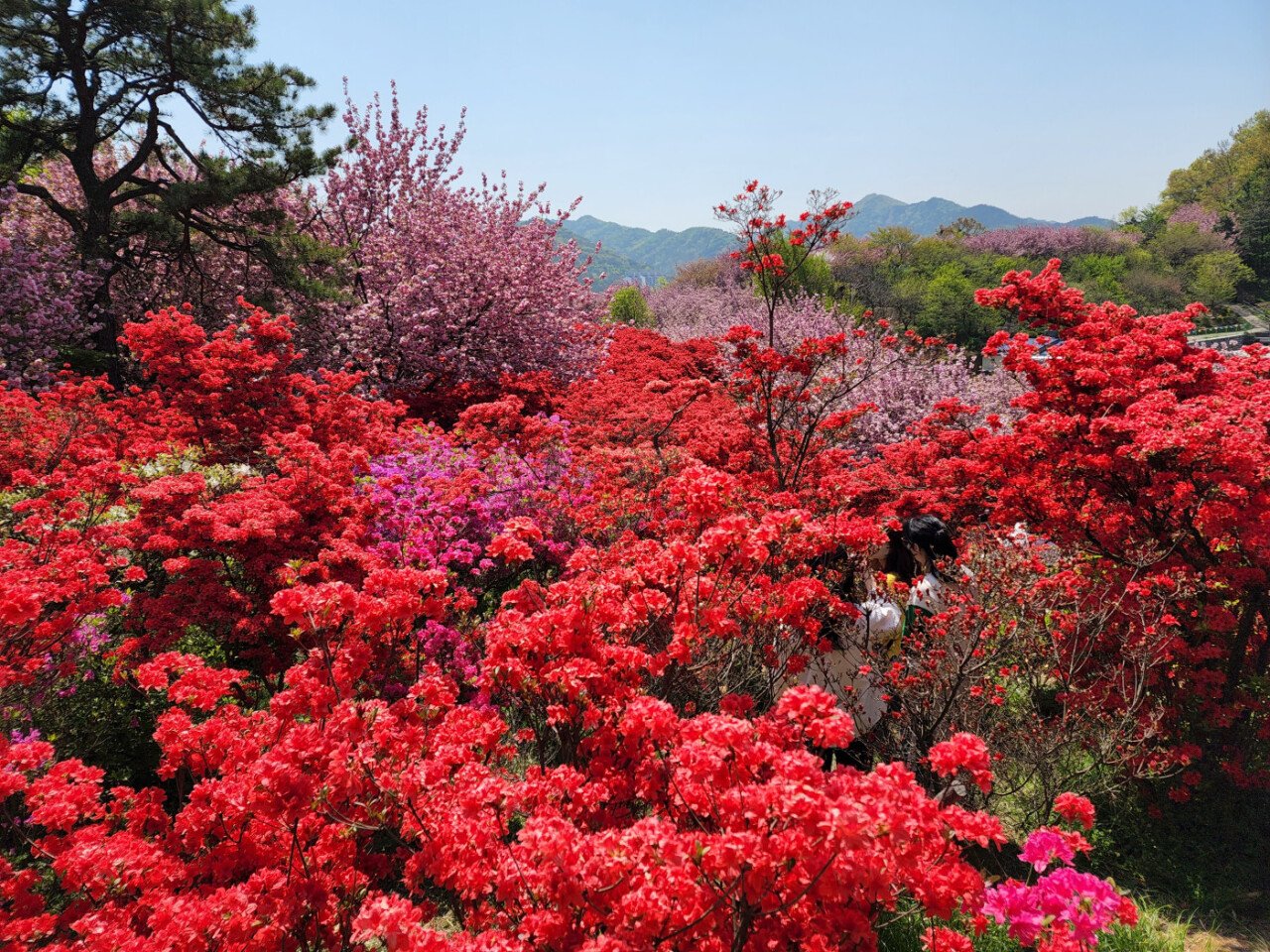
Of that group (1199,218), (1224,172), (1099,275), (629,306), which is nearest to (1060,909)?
(629,306)

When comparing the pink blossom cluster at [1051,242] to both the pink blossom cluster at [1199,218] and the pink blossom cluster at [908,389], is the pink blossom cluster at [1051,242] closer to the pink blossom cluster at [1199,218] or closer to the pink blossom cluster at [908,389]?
the pink blossom cluster at [1199,218]

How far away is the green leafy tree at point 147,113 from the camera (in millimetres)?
9789

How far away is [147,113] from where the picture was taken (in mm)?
11070

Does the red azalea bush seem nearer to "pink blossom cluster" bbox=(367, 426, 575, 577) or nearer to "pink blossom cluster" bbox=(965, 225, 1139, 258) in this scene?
"pink blossom cluster" bbox=(367, 426, 575, 577)

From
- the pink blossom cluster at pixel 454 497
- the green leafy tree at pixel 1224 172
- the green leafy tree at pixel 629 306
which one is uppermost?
the green leafy tree at pixel 1224 172

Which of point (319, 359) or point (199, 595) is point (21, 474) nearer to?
point (199, 595)

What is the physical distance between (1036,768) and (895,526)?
1.93 metres

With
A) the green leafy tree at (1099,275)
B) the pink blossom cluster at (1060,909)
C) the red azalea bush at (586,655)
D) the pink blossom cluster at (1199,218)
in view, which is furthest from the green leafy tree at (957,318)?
the pink blossom cluster at (1060,909)

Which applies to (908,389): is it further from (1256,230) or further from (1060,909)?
(1256,230)

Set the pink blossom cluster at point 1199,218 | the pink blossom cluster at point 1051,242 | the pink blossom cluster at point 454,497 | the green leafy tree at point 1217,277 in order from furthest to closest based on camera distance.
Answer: the pink blossom cluster at point 1051,242 → the pink blossom cluster at point 1199,218 → the green leafy tree at point 1217,277 → the pink blossom cluster at point 454,497

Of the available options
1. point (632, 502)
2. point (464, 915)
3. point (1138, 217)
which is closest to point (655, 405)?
point (632, 502)

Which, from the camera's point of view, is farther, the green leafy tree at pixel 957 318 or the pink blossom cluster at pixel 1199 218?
the pink blossom cluster at pixel 1199 218

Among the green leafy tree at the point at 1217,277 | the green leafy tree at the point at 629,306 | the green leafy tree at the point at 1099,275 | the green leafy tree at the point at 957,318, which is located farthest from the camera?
the green leafy tree at the point at 1217,277

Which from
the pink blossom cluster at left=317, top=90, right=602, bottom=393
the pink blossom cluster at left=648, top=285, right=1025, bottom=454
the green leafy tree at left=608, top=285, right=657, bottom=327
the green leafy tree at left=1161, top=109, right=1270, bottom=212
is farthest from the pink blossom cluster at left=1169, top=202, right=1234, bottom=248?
the pink blossom cluster at left=317, top=90, right=602, bottom=393
